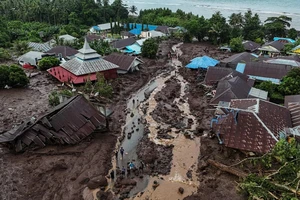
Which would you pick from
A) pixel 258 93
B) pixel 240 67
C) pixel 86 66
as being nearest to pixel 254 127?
pixel 258 93

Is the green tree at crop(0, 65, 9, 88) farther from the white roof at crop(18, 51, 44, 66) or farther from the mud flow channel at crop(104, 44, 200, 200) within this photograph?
the mud flow channel at crop(104, 44, 200, 200)

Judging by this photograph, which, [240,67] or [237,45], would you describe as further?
[237,45]

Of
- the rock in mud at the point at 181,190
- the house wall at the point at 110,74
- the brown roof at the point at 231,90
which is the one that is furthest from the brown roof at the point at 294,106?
the house wall at the point at 110,74

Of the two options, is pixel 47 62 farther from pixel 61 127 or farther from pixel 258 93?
pixel 258 93

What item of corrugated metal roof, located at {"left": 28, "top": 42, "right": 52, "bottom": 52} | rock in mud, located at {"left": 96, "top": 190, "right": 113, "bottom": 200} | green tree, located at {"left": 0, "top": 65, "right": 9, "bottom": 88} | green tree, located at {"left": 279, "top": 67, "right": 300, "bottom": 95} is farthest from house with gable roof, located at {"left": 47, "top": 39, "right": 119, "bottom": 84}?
green tree, located at {"left": 279, "top": 67, "right": 300, "bottom": 95}

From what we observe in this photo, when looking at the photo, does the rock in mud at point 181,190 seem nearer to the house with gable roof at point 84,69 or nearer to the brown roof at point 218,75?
the brown roof at point 218,75

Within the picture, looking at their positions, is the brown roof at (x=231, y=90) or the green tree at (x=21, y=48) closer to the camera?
the brown roof at (x=231, y=90)

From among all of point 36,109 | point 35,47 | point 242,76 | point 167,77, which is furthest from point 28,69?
point 242,76
